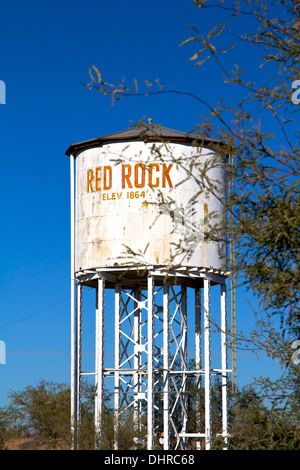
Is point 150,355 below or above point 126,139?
below

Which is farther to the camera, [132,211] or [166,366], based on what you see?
[166,366]

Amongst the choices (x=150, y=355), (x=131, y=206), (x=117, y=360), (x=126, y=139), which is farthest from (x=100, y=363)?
(x=126, y=139)

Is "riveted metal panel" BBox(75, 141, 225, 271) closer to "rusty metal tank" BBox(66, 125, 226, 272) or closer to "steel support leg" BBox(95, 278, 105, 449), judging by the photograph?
"rusty metal tank" BBox(66, 125, 226, 272)

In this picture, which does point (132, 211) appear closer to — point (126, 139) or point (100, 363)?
point (126, 139)

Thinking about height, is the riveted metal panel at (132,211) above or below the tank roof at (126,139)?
below

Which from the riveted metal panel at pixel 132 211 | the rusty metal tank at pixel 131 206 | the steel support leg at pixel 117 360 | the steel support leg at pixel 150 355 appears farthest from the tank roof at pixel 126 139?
the steel support leg at pixel 117 360

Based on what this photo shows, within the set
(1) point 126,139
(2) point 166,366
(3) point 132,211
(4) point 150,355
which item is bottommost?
(2) point 166,366

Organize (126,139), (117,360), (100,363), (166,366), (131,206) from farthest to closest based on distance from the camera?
(117,360) < (100,363) < (126,139) < (166,366) < (131,206)

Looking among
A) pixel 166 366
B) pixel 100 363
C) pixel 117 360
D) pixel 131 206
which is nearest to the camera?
A: pixel 131 206

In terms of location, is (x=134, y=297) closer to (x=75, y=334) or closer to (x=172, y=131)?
(x=75, y=334)

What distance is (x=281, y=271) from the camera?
8.80 m

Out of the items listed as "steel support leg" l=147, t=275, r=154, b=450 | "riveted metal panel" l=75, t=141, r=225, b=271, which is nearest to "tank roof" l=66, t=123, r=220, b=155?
"riveted metal panel" l=75, t=141, r=225, b=271

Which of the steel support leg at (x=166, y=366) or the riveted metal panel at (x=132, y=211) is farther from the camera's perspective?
the steel support leg at (x=166, y=366)

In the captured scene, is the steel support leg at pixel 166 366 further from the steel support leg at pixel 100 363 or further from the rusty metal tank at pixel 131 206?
the steel support leg at pixel 100 363
